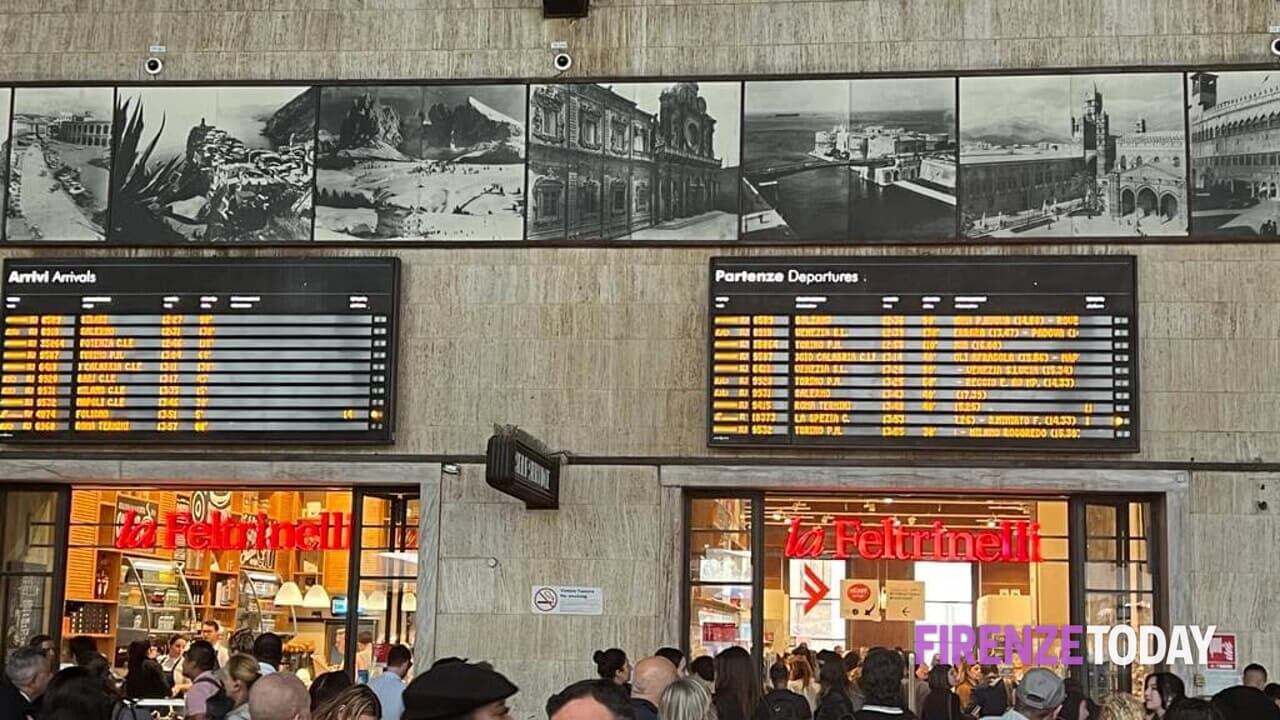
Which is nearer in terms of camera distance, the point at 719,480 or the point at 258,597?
the point at 719,480

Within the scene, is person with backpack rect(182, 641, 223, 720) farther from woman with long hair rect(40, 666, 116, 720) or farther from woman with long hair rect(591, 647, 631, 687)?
woman with long hair rect(591, 647, 631, 687)

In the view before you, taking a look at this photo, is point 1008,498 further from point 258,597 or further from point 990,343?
point 258,597

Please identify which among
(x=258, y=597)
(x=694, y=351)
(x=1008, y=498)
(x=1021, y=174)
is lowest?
(x=258, y=597)

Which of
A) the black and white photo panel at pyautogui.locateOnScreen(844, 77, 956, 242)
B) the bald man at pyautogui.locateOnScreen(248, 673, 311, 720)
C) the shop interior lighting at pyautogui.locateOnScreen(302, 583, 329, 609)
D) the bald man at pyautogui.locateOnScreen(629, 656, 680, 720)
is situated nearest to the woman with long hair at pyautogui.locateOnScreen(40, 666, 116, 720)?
the bald man at pyautogui.locateOnScreen(248, 673, 311, 720)

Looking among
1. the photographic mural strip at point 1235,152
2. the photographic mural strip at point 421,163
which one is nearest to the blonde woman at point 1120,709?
the photographic mural strip at point 1235,152

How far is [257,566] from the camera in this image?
13.6 metres

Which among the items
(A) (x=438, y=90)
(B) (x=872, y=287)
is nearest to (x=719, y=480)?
(B) (x=872, y=287)

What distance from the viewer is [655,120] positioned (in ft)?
43.4

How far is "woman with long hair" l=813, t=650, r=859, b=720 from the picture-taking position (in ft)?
27.9

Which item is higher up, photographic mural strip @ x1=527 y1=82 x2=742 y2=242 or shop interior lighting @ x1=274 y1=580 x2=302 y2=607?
photographic mural strip @ x1=527 y1=82 x2=742 y2=242

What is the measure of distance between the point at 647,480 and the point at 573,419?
0.73 metres

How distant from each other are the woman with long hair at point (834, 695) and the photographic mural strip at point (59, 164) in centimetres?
725

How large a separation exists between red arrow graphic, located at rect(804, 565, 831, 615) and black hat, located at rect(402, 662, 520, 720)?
969 cm

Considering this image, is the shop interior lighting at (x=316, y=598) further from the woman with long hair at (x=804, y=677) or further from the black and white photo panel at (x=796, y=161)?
the black and white photo panel at (x=796, y=161)
